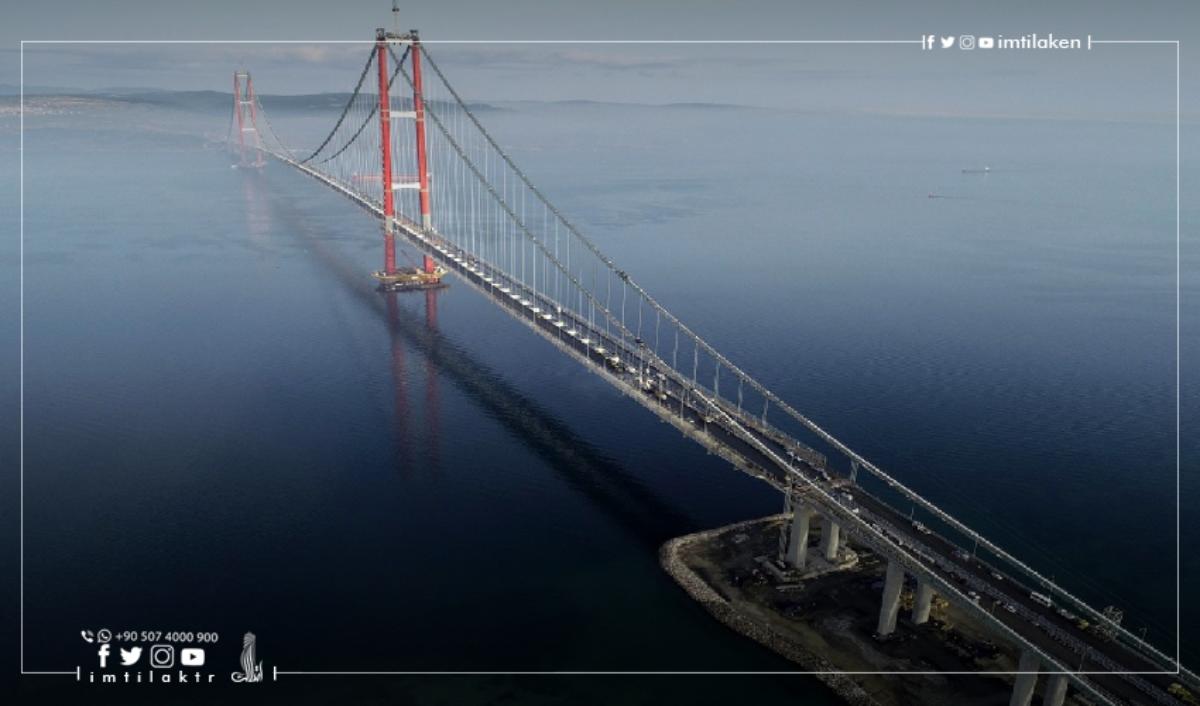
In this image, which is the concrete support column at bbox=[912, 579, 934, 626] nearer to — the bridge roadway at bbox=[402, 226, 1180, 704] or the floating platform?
the bridge roadway at bbox=[402, 226, 1180, 704]

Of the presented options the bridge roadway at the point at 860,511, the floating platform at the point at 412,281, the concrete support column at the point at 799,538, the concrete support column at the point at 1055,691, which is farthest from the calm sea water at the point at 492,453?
the concrete support column at the point at 1055,691

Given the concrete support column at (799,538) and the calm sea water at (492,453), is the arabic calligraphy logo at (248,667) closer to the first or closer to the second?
the calm sea water at (492,453)

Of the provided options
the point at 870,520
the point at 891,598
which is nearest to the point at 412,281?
the point at 870,520

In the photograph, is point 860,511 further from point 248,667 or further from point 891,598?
point 248,667

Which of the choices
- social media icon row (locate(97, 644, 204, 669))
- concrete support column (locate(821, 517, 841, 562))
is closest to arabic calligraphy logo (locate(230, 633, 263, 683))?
social media icon row (locate(97, 644, 204, 669))

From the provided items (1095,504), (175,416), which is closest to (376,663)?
(175,416)

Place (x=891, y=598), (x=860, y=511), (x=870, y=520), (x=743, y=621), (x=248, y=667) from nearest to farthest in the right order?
(x=248, y=667) < (x=891, y=598) < (x=743, y=621) < (x=870, y=520) < (x=860, y=511)
